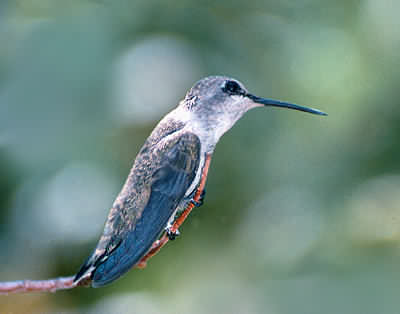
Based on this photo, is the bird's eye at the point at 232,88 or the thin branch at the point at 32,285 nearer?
the thin branch at the point at 32,285

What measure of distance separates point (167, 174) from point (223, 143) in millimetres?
1671

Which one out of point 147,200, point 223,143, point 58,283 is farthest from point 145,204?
point 223,143

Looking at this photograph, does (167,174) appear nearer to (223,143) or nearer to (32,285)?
(32,285)

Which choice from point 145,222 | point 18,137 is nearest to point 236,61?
point 18,137

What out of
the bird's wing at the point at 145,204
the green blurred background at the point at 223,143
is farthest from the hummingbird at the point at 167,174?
the green blurred background at the point at 223,143

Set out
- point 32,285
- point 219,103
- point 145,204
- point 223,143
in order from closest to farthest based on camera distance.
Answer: point 32,285
point 145,204
point 219,103
point 223,143

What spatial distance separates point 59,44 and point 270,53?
4.65ft

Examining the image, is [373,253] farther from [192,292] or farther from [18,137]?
[18,137]

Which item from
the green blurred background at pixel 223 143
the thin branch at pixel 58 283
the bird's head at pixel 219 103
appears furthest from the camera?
the green blurred background at pixel 223 143

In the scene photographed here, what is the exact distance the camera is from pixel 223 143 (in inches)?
126

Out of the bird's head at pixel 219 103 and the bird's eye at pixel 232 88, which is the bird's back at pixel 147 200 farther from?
the bird's eye at pixel 232 88

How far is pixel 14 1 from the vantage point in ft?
12.0

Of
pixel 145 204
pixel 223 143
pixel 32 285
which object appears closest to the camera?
pixel 32 285

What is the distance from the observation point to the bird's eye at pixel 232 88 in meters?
1.67
